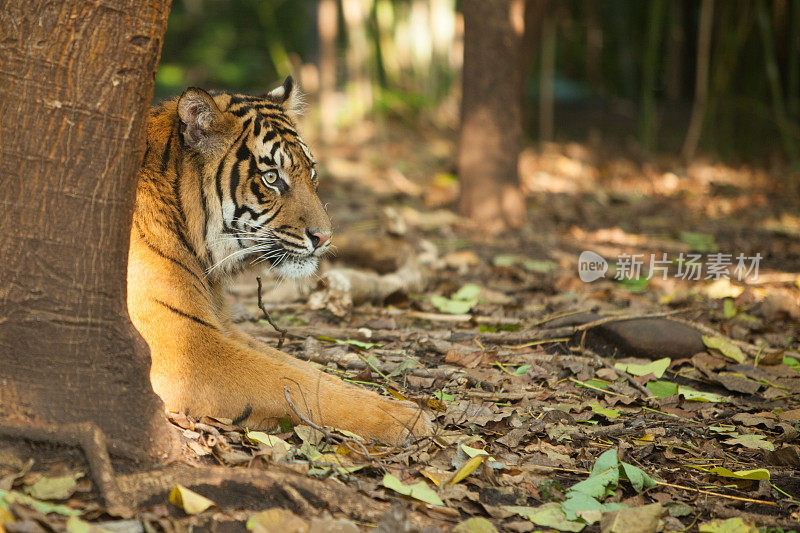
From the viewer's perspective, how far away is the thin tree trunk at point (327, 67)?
9.32 metres

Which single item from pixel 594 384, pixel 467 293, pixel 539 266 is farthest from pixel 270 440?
pixel 539 266

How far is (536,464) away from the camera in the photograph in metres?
2.44

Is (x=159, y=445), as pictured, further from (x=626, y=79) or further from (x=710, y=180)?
(x=626, y=79)

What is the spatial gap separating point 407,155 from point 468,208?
2796 millimetres

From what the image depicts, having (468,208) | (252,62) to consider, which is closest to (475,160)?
(468,208)

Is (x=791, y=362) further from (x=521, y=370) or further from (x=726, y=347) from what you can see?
(x=521, y=370)

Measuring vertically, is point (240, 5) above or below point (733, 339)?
above

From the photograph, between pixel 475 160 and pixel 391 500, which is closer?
pixel 391 500

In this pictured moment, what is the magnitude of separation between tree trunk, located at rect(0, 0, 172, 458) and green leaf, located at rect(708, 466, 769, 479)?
6.01ft

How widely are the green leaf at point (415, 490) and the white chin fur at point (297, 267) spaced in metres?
1.15

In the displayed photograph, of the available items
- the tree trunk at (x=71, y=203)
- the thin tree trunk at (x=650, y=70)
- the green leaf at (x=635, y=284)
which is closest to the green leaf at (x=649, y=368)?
the green leaf at (x=635, y=284)

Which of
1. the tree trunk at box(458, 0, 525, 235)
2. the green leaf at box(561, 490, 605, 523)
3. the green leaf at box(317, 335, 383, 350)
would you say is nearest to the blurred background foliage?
the tree trunk at box(458, 0, 525, 235)

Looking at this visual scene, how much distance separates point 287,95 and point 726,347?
7.63 feet

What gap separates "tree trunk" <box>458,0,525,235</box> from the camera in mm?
5668
